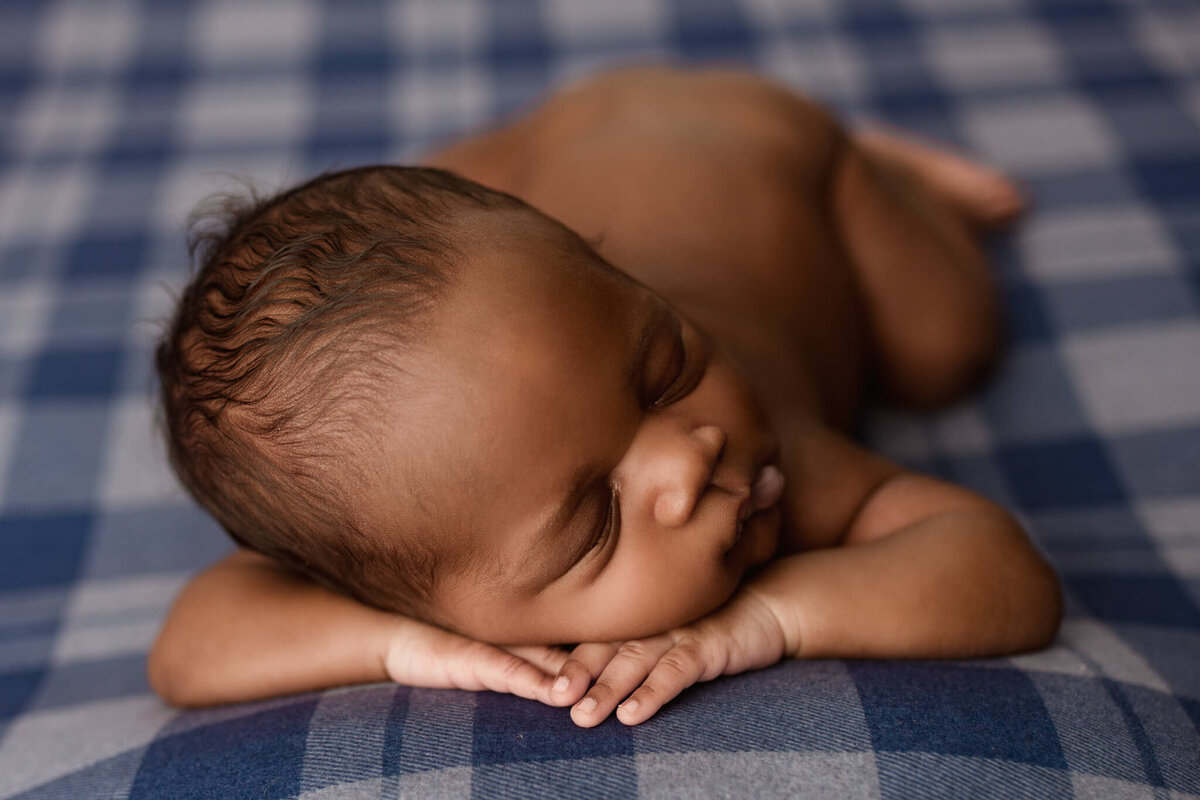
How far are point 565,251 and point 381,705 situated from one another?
17.6 inches

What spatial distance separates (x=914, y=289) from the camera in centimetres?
162

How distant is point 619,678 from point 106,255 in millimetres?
1433

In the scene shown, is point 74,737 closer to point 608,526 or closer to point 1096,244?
point 608,526

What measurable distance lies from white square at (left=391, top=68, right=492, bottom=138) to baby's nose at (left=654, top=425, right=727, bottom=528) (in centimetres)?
139

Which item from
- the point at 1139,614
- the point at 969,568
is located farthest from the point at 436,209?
the point at 1139,614

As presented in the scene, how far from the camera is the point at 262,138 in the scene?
2129 mm

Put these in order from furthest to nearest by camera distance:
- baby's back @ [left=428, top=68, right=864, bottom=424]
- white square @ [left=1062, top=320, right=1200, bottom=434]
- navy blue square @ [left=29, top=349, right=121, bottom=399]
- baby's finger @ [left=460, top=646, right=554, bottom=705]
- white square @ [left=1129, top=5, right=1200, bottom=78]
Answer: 1. white square @ [left=1129, top=5, right=1200, bottom=78]
2. navy blue square @ [left=29, top=349, right=121, bottom=399]
3. white square @ [left=1062, top=320, right=1200, bottom=434]
4. baby's back @ [left=428, top=68, right=864, bottom=424]
5. baby's finger @ [left=460, top=646, right=554, bottom=705]

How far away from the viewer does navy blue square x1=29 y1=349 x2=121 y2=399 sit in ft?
5.54

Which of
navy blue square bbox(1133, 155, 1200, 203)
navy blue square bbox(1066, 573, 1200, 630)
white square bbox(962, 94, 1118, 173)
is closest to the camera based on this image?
navy blue square bbox(1066, 573, 1200, 630)

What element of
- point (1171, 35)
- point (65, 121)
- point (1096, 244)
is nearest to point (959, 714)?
point (1096, 244)

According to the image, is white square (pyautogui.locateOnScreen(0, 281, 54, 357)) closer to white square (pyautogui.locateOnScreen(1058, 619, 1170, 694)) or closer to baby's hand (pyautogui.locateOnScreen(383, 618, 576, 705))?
baby's hand (pyautogui.locateOnScreen(383, 618, 576, 705))

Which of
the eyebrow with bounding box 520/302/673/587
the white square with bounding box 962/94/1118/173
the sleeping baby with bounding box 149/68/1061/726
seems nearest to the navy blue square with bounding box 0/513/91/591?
the sleeping baby with bounding box 149/68/1061/726

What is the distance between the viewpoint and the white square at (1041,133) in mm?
1970

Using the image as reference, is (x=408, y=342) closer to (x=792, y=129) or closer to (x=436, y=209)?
(x=436, y=209)
